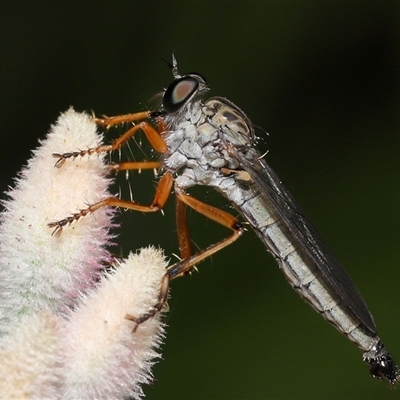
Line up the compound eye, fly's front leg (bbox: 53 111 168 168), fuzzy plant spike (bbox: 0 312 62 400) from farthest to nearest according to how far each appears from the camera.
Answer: the compound eye
fly's front leg (bbox: 53 111 168 168)
fuzzy plant spike (bbox: 0 312 62 400)

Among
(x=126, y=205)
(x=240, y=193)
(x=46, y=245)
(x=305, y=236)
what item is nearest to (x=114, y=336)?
(x=46, y=245)

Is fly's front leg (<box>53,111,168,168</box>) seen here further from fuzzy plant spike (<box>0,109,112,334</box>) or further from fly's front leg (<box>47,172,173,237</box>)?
fuzzy plant spike (<box>0,109,112,334</box>)

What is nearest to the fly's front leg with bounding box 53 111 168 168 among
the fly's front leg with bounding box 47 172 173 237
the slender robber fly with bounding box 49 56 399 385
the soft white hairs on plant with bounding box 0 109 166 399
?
the slender robber fly with bounding box 49 56 399 385

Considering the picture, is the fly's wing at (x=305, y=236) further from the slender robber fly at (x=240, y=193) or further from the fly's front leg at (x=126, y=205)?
the fly's front leg at (x=126, y=205)

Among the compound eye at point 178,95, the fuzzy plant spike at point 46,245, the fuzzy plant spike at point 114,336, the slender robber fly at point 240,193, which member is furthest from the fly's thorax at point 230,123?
the fuzzy plant spike at point 114,336

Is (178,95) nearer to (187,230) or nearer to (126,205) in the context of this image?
(187,230)

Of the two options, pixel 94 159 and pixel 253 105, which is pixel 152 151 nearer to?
pixel 94 159

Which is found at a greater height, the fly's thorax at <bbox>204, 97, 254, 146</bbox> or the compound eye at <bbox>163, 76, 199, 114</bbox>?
the compound eye at <bbox>163, 76, 199, 114</bbox>
